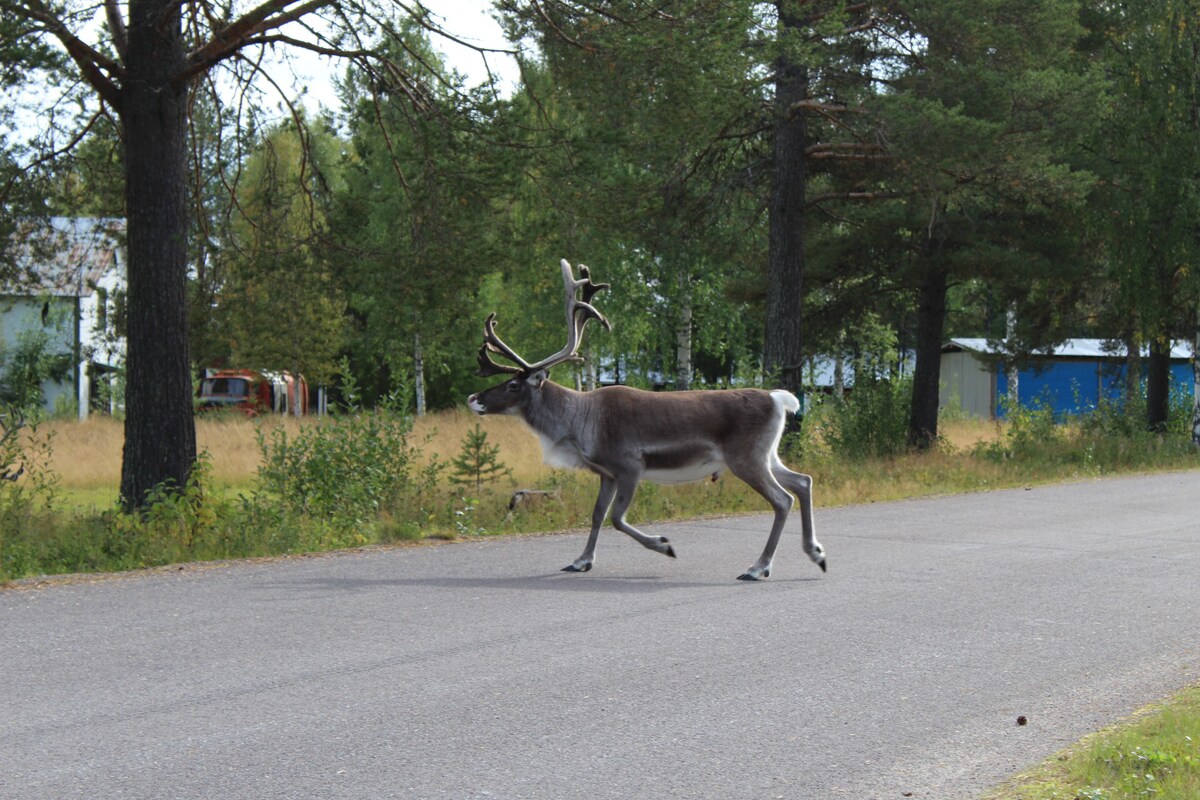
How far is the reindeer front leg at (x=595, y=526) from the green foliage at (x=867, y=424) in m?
14.8

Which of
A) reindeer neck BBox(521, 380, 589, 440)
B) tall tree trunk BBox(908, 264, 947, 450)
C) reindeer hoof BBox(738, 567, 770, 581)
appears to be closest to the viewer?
reindeer hoof BBox(738, 567, 770, 581)

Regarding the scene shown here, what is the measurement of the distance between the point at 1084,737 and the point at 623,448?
5594mm

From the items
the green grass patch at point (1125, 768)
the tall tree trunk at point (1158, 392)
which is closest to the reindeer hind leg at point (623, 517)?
the green grass patch at point (1125, 768)

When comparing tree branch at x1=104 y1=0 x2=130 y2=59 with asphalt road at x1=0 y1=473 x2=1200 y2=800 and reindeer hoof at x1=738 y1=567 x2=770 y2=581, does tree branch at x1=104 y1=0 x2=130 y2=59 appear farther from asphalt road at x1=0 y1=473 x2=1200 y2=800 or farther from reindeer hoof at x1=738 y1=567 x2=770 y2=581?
reindeer hoof at x1=738 y1=567 x2=770 y2=581

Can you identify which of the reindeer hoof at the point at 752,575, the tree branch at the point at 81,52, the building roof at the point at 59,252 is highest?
the tree branch at the point at 81,52

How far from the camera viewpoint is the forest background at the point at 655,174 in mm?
14508

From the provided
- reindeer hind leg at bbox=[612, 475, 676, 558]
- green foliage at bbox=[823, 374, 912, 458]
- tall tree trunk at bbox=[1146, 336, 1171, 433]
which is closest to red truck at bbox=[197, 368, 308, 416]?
green foliage at bbox=[823, 374, 912, 458]

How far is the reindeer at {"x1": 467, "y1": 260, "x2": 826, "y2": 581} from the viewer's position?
11.5 metres

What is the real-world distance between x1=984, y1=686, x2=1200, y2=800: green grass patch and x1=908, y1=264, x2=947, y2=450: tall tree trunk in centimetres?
2307

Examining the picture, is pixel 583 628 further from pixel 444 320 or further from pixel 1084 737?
pixel 444 320

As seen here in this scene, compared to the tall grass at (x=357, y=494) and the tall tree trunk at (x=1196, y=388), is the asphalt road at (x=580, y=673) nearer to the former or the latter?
the tall grass at (x=357, y=494)

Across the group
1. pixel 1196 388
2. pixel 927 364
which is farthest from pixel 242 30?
pixel 1196 388

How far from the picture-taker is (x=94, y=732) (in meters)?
6.32

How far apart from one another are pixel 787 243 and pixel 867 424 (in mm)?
4034
